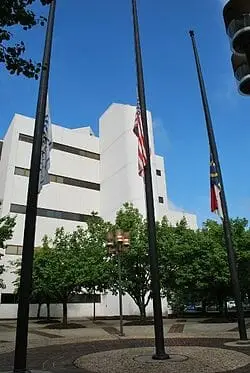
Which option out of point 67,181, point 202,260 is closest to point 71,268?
point 202,260

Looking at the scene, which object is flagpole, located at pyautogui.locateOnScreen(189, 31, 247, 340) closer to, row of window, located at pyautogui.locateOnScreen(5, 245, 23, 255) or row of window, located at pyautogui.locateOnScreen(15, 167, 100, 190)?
row of window, located at pyautogui.locateOnScreen(5, 245, 23, 255)

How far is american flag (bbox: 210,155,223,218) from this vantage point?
14.2m

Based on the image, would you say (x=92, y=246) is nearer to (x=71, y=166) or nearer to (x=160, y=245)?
(x=160, y=245)

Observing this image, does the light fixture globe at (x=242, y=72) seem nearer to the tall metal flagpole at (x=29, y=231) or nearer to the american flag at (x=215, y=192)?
the tall metal flagpole at (x=29, y=231)

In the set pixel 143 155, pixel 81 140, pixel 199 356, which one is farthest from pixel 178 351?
pixel 81 140

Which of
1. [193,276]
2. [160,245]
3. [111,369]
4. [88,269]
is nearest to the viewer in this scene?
[111,369]

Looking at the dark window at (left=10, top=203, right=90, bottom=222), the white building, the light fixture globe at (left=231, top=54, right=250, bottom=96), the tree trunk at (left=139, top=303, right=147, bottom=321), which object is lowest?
the tree trunk at (left=139, top=303, right=147, bottom=321)

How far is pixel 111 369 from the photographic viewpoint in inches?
342

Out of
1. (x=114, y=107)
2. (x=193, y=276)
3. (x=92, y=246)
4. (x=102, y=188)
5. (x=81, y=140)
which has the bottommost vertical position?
(x=193, y=276)

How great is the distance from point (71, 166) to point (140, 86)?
4082 centimetres

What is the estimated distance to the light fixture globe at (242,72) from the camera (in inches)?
152

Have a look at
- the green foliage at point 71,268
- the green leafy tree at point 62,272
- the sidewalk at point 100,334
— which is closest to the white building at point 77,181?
the green foliage at point 71,268

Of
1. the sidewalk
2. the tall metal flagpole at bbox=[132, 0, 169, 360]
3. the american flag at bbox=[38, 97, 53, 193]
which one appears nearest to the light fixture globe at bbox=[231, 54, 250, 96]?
the tall metal flagpole at bbox=[132, 0, 169, 360]

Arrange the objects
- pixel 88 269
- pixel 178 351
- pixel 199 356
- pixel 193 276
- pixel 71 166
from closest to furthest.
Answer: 1. pixel 199 356
2. pixel 178 351
3. pixel 88 269
4. pixel 193 276
5. pixel 71 166
